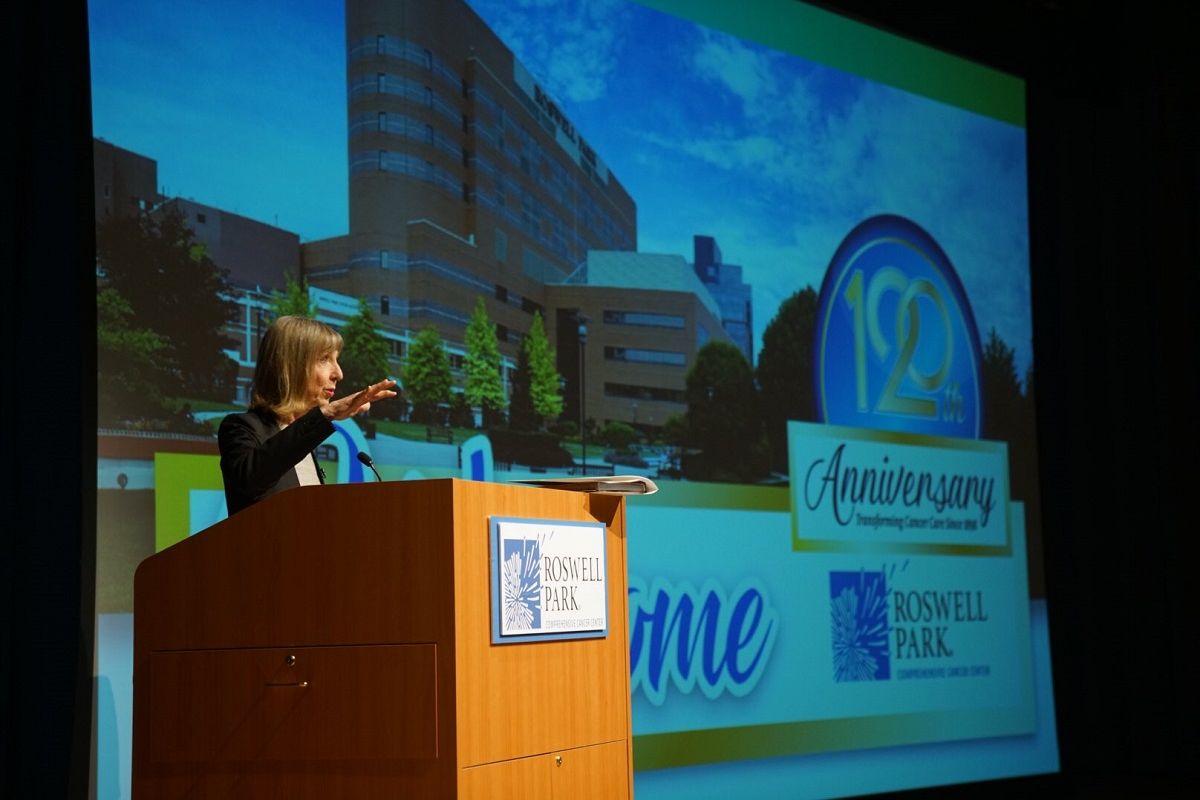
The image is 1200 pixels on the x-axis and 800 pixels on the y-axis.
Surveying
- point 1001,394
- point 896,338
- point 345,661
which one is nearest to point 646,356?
point 896,338

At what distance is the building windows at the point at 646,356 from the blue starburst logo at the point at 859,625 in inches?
39.1

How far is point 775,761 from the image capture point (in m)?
4.48

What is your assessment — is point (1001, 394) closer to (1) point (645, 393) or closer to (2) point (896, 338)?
(2) point (896, 338)

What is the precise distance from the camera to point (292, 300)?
3443 millimetres

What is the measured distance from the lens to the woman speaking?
2.01 m

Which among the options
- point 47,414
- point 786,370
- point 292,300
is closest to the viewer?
point 47,414

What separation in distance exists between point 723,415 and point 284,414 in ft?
8.24

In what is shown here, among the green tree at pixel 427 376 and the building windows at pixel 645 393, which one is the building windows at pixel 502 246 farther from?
the building windows at pixel 645 393

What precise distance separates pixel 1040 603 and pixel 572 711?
4.09 metres

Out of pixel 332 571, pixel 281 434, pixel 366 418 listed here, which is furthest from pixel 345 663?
pixel 366 418

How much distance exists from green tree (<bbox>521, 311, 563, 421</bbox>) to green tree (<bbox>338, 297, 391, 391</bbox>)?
545 millimetres

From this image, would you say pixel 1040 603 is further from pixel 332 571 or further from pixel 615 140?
pixel 332 571

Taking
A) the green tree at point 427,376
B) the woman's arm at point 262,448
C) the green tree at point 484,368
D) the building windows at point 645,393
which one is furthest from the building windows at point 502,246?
the woman's arm at point 262,448

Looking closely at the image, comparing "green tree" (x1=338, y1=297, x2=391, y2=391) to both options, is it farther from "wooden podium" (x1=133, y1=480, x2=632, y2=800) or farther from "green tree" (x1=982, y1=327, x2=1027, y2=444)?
"green tree" (x1=982, y1=327, x2=1027, y2=444)
